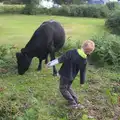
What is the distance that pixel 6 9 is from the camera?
28781 millimetres

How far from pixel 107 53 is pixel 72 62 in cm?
452

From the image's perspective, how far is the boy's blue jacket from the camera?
6180 millimetres

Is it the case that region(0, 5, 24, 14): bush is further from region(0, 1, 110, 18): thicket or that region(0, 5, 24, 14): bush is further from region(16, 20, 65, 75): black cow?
region(16, 20, 65, 75): black cow

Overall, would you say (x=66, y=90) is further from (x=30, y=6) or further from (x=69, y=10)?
(x=30, y=6)

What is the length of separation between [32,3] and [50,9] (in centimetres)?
155

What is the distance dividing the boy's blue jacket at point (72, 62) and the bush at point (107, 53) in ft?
13.4

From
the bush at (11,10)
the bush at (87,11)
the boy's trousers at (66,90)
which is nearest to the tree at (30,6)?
the bush at (11,10)

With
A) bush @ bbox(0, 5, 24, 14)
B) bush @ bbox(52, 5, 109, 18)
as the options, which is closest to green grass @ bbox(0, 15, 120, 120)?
bush @ bbox(52, 5, 109, 18)

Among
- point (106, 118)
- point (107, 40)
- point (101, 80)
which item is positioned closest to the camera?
point (106, 118)

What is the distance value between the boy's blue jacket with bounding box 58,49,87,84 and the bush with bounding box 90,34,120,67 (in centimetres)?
410

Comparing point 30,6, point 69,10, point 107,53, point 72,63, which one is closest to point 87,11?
point 69,10

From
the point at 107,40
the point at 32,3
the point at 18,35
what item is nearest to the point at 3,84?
the point at 107,40

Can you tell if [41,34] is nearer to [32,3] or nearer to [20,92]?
[20,92]

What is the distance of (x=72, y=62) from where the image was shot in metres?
6.23
